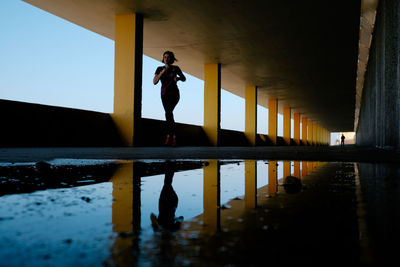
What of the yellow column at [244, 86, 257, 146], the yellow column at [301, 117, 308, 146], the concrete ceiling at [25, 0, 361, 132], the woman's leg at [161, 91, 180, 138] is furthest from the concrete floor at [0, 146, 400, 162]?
the yellow column at [301, 117, 308, 146]

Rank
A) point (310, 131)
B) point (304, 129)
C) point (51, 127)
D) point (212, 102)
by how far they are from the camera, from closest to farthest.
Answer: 1. point (51, 127)
2. point (212, 102)
3. point (304, 129)
4. point (310, 131)

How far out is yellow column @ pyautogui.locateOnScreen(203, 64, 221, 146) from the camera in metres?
14.4

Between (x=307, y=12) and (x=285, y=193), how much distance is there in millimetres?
9397

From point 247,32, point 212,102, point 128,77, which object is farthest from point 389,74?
point 212,102

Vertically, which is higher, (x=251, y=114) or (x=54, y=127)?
(x=251, y=114)

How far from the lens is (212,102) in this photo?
579 inches

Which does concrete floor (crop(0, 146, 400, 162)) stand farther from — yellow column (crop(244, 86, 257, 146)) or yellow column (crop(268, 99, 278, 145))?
yellow column (crop(268, 99, 278, 145))

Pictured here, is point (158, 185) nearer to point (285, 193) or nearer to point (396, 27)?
point (285, 193)

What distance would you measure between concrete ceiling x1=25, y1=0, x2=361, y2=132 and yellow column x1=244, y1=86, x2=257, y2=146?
6.16 feet

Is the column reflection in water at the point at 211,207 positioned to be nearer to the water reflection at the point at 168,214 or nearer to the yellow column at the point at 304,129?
the water reflection at the point at 168,214

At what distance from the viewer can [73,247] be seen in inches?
18.5

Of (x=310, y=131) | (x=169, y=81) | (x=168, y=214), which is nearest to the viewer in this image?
(x=168, y=214)

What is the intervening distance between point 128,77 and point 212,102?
6.51 metres

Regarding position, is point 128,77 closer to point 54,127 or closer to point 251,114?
point 54,127
